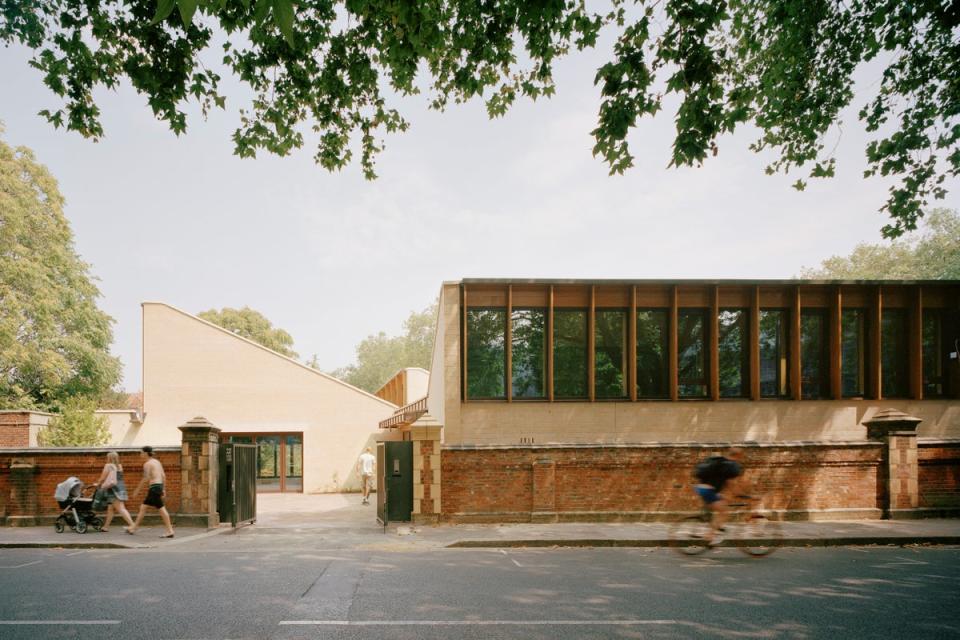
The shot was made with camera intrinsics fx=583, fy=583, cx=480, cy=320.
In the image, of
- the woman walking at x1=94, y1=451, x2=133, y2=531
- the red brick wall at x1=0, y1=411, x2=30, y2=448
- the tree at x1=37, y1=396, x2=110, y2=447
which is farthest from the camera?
the tree at x1=37, y1=396, x2=110, y2=447

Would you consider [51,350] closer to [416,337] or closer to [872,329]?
[872,329]

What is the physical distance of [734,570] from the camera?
8.68m

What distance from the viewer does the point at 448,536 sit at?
11.7 metres

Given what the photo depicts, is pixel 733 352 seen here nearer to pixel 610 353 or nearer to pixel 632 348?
pixel 632 348

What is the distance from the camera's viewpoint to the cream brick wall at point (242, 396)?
23953 mm

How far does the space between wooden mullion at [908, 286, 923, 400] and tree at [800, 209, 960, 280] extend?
26.2 m

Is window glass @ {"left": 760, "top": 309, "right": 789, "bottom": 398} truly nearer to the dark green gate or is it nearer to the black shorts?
the dark green gate

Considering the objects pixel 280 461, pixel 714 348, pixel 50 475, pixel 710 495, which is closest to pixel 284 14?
pixel 710 495

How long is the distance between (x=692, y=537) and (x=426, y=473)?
5.67 meters

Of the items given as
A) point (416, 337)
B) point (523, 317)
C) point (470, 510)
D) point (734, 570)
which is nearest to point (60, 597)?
point (470, 510)

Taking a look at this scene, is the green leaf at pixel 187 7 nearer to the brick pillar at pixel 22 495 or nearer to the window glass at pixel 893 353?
the brick pillar at pixel 22 495

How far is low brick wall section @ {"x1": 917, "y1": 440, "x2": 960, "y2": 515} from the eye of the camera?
13.3 m

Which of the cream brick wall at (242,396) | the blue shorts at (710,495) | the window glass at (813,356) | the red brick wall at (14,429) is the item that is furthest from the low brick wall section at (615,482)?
the red brick wall at (14,429)

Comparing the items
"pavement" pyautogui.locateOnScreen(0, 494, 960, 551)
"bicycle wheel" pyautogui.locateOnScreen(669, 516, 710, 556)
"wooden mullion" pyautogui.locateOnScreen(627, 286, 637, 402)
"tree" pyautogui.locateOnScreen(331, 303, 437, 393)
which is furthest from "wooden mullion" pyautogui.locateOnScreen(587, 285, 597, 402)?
"tree" pyautogui.locateOnScreen(331, 303, 437, 393)
